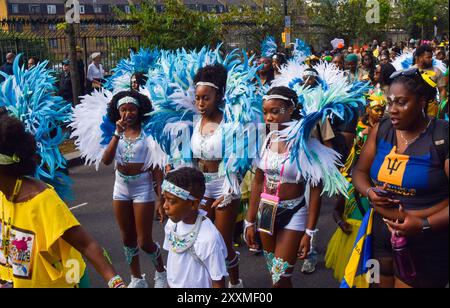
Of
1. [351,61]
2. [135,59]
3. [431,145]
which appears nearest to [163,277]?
[431,145]

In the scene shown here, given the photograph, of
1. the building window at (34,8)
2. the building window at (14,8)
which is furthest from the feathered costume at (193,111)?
the building window at (14,8)

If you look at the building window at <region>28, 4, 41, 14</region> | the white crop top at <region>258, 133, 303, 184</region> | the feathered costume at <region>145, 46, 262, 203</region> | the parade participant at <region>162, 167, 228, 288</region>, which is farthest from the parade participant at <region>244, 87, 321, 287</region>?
the building window at <region>28, 4, 41, 14</region>

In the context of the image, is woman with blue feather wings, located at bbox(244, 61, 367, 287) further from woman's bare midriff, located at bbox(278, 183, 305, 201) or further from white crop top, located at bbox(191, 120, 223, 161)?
white crop top, located at bbox(191, 120, 223, 161)

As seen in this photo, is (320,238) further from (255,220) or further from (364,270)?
(364,270)

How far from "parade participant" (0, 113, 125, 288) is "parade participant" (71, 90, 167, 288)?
190 cm

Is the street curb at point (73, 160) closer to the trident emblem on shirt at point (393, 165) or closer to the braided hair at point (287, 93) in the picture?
the braided hair at point (287, 93)

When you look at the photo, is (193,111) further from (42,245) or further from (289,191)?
(42,245)

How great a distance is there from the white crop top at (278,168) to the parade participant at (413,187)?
87cm

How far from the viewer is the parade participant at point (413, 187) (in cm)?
306

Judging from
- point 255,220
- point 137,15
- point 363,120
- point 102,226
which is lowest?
point 102,226

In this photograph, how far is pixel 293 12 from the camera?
24.2 metres

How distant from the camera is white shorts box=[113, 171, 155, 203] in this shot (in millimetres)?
4973

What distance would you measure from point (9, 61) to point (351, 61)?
7111 millimetres

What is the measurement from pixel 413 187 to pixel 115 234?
4395mm
